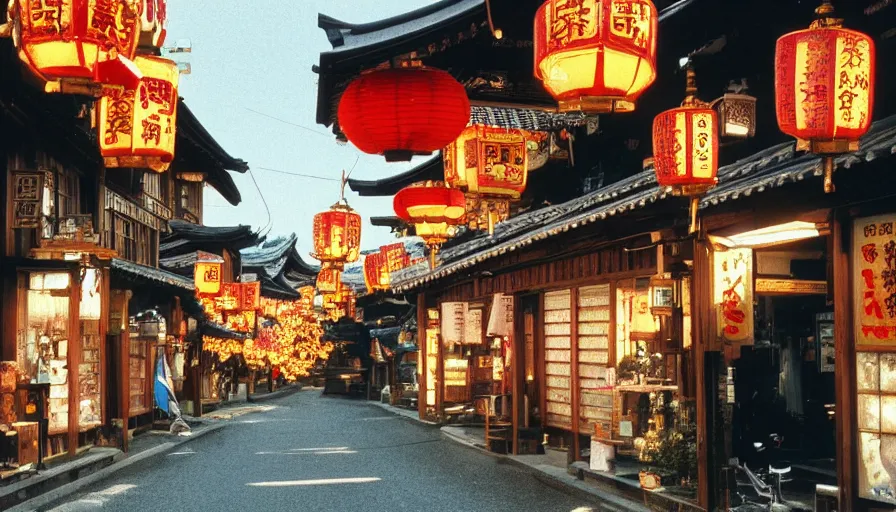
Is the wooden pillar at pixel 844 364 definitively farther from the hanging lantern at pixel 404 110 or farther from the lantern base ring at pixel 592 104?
the hanging lantern at pixel 404 110

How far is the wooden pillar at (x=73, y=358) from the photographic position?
24234 mm

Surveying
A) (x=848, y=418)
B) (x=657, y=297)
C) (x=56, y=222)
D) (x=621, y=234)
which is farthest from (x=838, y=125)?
(x=56, y=222)

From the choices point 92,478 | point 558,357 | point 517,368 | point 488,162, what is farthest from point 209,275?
point 488,162

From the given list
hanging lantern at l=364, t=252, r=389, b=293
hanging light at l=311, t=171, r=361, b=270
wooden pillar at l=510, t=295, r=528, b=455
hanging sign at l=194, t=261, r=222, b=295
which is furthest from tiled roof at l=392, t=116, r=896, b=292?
hanging lantern at l=364, t=252, r=389, b=293

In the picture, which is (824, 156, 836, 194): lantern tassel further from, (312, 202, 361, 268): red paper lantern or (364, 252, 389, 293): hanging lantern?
(364, 252, 389, 293): hanging lantern

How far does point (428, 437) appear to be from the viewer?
105 feet

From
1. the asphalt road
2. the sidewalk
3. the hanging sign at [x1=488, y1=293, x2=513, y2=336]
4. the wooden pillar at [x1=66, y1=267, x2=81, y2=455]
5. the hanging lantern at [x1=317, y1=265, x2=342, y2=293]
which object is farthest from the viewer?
the hanging lantern at [x1=317, y1=265, x2=342, y2=293]

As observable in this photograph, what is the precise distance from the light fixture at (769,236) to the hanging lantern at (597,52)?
4.32 m

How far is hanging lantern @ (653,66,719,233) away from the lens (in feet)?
46.9

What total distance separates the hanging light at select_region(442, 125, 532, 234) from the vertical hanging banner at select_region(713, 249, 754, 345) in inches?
259

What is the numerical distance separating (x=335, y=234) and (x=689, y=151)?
20.8 metres

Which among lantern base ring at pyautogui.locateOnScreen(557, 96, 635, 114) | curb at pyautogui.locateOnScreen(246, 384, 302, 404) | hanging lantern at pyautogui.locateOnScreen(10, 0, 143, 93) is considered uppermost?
hanging lantern at pyautogui.locateOnScreen(10, 0, 143, 93)

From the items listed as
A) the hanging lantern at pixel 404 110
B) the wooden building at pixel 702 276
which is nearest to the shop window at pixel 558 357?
the wooden building at pixel 702 276

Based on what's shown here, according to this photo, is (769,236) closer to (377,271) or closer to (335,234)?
(335,234)
